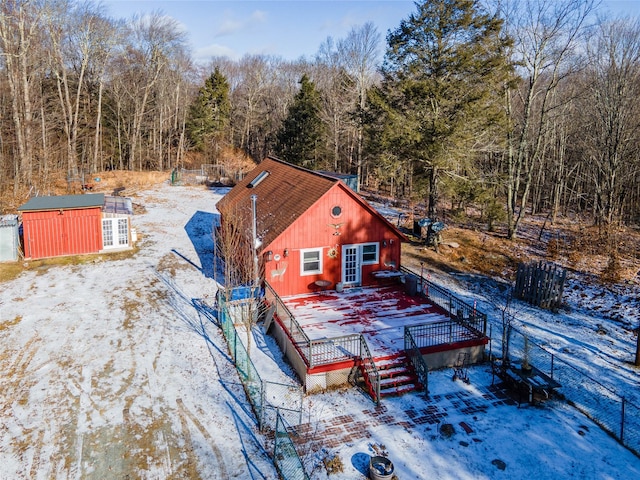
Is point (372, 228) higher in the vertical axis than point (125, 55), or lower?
lower

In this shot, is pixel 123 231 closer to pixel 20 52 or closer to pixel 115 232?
pixel 115 232

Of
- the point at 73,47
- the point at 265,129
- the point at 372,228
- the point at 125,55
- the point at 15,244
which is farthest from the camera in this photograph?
the point at 265,129

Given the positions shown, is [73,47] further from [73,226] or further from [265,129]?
[73,226]

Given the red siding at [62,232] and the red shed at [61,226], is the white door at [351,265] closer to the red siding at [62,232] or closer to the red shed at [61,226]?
the red shed at [61,226]

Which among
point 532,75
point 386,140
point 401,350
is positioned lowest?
point 401,350

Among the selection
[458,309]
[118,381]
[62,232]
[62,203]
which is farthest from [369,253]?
[62,203]

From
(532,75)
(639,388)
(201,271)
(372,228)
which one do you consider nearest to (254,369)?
(372,228)

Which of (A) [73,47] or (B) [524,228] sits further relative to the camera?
(A) [73,47]
